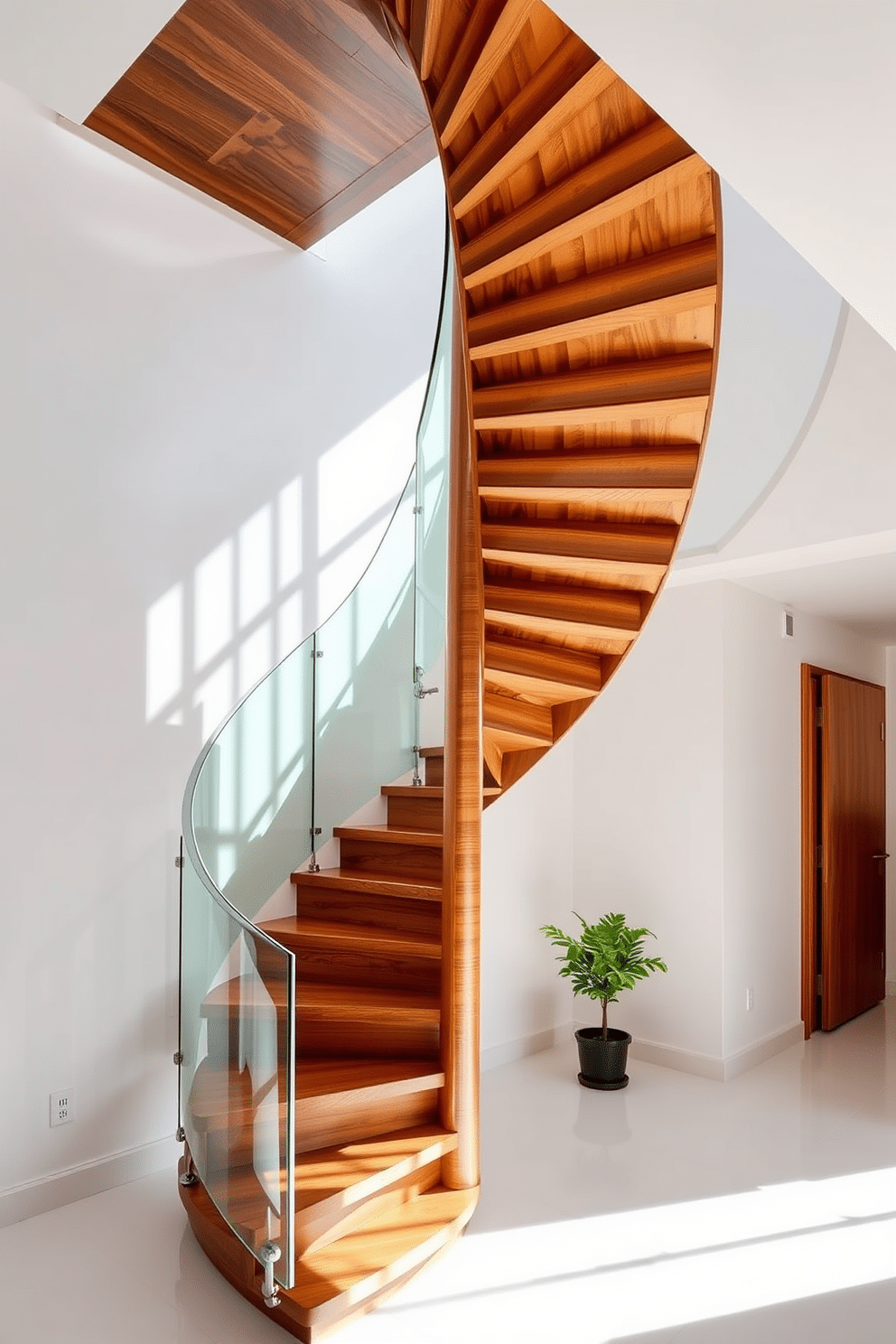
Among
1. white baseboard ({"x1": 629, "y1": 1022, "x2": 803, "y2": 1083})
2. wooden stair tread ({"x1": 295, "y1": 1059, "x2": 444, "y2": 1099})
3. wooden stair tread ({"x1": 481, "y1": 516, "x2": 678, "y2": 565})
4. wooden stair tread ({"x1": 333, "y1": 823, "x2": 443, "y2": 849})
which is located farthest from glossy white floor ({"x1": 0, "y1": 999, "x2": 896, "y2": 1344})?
wooden stair tread ({"x1": 481, "y1": 516, "x2": 678, "y2": 565})

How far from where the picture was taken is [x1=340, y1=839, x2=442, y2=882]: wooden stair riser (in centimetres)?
377

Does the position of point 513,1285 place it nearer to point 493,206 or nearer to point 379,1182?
point 379,1182

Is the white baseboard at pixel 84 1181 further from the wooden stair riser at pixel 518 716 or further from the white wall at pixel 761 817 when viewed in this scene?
the white wall at pixel 761 817

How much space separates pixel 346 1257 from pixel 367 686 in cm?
221

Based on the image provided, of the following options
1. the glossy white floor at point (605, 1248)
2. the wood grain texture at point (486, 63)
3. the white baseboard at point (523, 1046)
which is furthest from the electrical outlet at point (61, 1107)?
the wood grain texture at point (486, 63)

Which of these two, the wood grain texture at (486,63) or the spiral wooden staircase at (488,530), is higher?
the wood grain texture at (486,63)

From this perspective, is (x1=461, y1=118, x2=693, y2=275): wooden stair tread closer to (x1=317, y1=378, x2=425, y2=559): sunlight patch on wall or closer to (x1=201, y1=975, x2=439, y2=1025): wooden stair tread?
(x1=317, y1=378, x2=425, y2=559): sunlight patch on wall

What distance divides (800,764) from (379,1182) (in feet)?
12.0

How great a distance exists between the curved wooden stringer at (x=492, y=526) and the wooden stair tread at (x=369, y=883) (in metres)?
0.01

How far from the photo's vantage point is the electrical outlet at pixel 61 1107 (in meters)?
3.26

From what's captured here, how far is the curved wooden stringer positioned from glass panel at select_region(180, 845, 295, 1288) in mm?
35

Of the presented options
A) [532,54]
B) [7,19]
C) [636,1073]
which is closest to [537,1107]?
[636,1073]

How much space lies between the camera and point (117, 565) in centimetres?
363

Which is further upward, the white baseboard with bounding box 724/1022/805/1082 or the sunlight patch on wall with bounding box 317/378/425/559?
the sunlight patch on wall with bounding box 317/378/425/559
